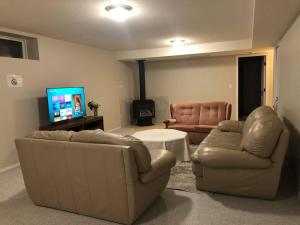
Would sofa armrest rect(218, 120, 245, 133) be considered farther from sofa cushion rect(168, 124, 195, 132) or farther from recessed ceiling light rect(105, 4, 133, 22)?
recessed ceiling light rect(105, 4, 133, 22)

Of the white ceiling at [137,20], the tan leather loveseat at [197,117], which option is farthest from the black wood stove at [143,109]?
the white ceiling at [137,20]

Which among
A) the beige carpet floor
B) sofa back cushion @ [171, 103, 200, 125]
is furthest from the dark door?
the beige carpet floor

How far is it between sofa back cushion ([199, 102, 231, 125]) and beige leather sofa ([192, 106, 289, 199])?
7.98 ft

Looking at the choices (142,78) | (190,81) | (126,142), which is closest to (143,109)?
(142,78)

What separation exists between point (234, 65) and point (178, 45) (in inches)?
80.5

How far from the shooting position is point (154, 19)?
3689 millimetres

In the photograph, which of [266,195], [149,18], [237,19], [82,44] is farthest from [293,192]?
[82,44]

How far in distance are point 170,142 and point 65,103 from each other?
2340 millimetres

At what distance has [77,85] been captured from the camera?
5430 millimetres

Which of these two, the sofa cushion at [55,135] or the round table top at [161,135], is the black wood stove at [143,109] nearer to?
the round table top at [161,135]

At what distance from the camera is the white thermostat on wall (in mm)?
3891

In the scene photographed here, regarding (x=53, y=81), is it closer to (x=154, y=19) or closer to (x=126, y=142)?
(x=154, y=19)

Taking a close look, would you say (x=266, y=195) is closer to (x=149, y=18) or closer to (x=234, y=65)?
(x=149, y=18)

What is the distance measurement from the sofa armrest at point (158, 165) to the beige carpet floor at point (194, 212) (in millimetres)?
391
